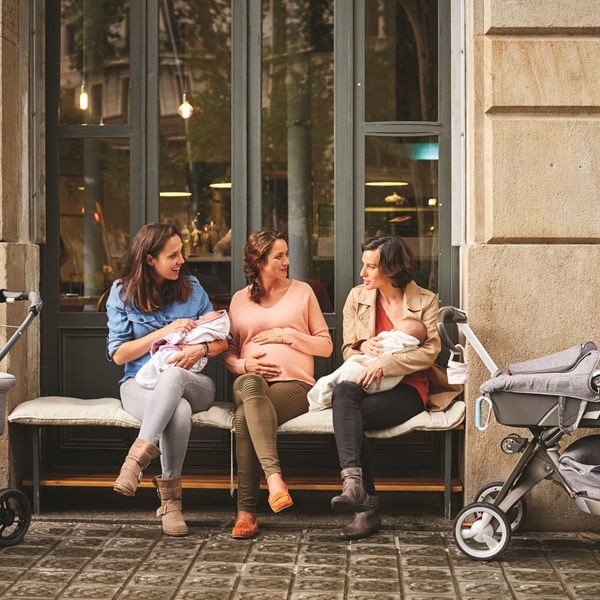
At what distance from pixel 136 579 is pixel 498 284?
2.59 m

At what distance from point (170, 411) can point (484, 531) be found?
5.83ft

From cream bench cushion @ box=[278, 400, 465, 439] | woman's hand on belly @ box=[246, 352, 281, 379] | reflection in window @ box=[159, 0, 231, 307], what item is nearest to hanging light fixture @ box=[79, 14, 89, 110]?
reflection in window @ box=[159, 0, 231, 307]

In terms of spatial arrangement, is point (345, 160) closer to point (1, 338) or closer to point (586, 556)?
point (1, 338)

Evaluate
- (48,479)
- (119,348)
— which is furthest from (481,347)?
(48,479)

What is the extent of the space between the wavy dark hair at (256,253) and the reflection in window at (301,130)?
0.44 meters

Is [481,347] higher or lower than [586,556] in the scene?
higher

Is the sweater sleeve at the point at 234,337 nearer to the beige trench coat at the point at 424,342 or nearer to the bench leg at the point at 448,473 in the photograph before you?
the beige trench coat at the point at 424,342

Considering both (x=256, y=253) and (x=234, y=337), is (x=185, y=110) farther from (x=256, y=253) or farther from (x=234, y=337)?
(x=234, y=337)

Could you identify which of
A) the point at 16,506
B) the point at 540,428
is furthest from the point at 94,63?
the point at 540,428

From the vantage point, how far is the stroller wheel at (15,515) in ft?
19.4

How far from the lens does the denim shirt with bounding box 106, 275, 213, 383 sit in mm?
6547

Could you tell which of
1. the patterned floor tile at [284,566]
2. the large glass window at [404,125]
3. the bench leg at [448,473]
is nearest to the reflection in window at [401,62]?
the large glass window at [404,125]

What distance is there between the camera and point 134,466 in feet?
19.5

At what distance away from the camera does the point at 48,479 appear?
21.9 ft
